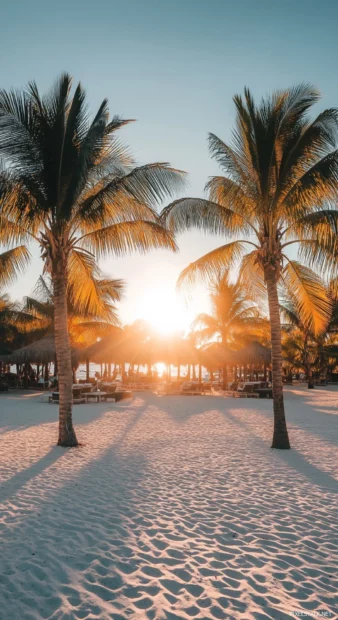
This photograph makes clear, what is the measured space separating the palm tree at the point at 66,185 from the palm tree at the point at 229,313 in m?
17.8

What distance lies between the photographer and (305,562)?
139 inches

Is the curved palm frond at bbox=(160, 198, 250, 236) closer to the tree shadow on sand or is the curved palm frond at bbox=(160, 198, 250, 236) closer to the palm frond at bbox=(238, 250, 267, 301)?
the palm frond at bbox=(238, 250, 267, 301)

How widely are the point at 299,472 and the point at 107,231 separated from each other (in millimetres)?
6649

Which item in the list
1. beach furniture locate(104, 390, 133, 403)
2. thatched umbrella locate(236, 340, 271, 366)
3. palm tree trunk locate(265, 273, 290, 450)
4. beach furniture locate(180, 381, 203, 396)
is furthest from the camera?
thatched umbrella locate(236, 340, 271, 366)

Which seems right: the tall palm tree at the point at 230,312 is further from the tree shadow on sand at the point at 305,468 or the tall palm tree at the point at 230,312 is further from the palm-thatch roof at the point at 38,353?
the tree shadow on sand at the point at 305,468

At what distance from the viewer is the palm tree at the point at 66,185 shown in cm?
782

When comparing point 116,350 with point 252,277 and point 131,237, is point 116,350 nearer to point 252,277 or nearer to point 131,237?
point 252,277

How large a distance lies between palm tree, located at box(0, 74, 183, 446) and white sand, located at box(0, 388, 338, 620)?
286 cm

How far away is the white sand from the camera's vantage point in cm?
293

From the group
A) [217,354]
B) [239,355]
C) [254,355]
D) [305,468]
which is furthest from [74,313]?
[305,468]

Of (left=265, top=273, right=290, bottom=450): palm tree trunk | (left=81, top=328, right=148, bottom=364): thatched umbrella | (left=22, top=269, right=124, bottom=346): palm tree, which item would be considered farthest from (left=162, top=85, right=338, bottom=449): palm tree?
(left=81, top=328, right=148, bottom=364): thatched umbrella

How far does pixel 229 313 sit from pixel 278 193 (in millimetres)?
19244

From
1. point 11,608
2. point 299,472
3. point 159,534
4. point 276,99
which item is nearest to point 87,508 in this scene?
point 159,534

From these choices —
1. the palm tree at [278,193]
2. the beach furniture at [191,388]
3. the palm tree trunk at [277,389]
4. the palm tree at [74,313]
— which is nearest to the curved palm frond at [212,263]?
the palm tree at [278,193]
